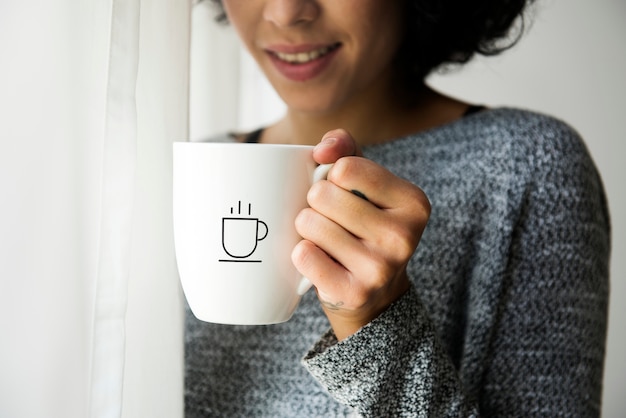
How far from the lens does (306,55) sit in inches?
34.3

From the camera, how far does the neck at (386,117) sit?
1.03m

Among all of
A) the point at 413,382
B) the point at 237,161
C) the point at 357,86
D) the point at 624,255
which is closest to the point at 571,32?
the point at 624,255

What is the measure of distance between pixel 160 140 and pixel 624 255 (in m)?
1.45

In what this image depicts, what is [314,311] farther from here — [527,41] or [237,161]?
[527,41]

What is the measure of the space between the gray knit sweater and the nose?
0.87ft

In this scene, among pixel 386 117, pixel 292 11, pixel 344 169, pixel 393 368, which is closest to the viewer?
pixel 344 169

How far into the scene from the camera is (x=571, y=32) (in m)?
1.68

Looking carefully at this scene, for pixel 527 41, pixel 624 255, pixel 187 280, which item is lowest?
pixel 624 255

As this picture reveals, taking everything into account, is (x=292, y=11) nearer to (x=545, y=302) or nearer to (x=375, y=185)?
(x=375, y=185)

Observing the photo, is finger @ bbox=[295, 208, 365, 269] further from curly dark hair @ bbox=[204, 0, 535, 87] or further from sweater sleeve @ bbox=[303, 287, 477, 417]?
curly dark hair @ bbox=[204, 0, 535, 87]

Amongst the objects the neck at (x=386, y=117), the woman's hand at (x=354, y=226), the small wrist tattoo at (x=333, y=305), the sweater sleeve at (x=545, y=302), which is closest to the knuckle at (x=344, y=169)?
the woman's hand at (x=354, y=226)

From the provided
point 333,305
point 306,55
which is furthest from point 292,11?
point 333,305

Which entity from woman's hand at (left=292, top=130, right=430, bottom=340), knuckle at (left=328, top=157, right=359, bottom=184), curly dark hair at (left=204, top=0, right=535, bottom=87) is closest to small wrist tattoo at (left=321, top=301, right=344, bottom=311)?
woman's hand at (left=292, top=130, right=430, bottom=340)

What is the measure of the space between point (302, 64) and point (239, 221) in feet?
1.42
